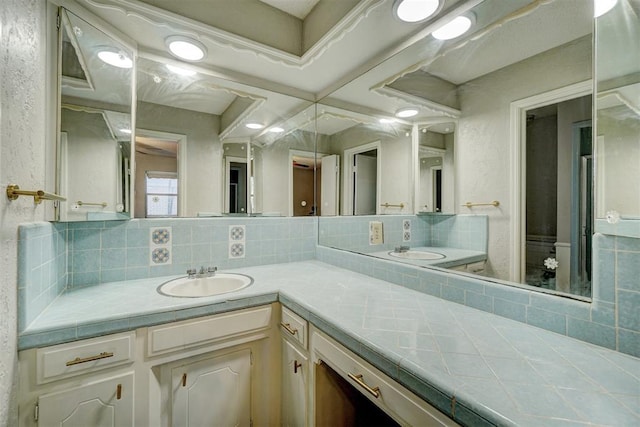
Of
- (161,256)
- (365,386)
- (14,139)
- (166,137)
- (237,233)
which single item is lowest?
(365,386)

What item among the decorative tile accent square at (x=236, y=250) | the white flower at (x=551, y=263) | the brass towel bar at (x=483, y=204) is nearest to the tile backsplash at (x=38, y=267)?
the decorative tile accent square at (x=236, y=250)

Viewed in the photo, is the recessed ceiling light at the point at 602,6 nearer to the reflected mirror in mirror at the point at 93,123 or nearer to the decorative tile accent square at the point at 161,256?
the reflected mirror in mirror at the point at 93,123

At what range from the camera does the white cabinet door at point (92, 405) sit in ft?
3.02

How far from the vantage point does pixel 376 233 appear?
5.52 feet

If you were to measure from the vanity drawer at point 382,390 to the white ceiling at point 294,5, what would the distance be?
5.44ft

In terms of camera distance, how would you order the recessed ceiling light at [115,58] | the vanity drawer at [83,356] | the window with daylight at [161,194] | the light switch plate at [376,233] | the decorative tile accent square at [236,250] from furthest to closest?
1. the decorative tile accent square at [236,250]
2. the light switch plate at [376,233]
3. the window with daylight at [161,194]
4. the recessed ceiling light at [115,58]
5. the vanity drawer at [83,356]

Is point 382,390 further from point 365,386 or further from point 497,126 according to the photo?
point 497,126

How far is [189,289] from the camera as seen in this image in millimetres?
1531

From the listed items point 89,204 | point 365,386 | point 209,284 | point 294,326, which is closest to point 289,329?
point 294,326

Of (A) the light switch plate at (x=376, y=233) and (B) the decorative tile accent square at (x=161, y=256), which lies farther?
(A) the light switch plate at (x=376, y=233)

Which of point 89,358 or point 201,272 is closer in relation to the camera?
point 89,358

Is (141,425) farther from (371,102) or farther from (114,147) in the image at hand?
(371,102)

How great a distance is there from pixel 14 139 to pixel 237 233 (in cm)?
111

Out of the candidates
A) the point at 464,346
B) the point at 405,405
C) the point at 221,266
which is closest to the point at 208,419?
the point at 221,266
